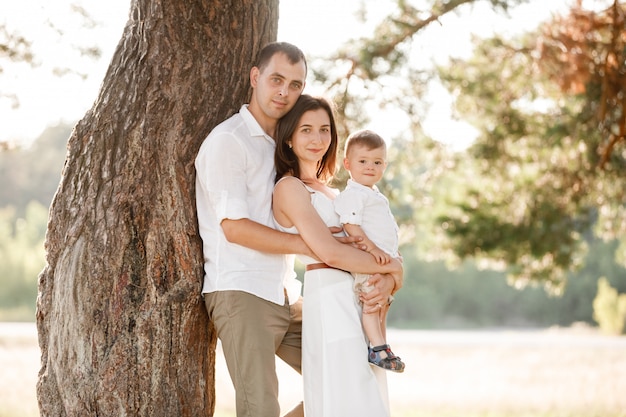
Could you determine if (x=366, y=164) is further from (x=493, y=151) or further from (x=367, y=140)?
(x=493, y=151)

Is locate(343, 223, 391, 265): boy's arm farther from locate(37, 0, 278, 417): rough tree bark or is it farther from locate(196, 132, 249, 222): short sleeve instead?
locate(37, 0, 278, 417): rough tree bark

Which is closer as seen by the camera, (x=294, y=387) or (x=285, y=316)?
(x=285, y=316)

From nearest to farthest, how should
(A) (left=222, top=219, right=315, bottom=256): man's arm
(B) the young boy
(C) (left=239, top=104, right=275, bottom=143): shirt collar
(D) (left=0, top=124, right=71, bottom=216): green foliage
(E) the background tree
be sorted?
(A) (left=222, top=219, right=315, bottom=256): man's arm
(B) the young boy
(C) (left=239, top=104, right=275, bottom=143): shirt collar
(E) the background tree
(D) (left=0, top=124, right=71, bottom=216): green foliage

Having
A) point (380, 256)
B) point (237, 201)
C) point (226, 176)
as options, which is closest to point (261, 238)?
point (237, 201)

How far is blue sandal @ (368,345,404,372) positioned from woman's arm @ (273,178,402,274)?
1.04ft

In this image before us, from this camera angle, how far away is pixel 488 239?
9312 mm

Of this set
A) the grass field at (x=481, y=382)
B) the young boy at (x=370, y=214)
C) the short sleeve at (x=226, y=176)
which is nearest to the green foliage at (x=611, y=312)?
the grass field at (x=481, y=382)

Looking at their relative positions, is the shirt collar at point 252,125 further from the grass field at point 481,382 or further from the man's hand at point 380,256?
the grass field at point 481,382

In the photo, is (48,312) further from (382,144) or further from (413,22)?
(413,22)

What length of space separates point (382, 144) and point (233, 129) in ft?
2.17

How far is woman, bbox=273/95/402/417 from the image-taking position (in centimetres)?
338

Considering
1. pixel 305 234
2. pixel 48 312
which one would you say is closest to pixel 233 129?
pixel 305 234

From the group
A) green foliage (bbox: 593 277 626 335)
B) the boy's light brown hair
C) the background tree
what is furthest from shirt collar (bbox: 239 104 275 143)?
green foliage (bbox: 593 277 626 335)

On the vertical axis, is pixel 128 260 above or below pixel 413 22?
below
